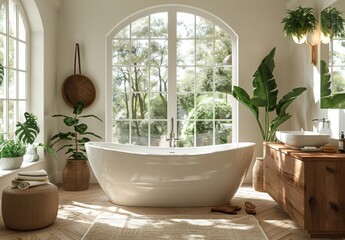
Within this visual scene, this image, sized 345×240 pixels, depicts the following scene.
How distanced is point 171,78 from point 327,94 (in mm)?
2163

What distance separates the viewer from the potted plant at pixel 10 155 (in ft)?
13.3

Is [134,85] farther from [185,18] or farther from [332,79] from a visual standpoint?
[332,79]

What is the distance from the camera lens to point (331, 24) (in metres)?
3.86

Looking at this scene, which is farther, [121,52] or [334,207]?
[121,52]

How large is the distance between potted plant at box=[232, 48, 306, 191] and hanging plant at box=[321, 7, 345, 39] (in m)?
0.79

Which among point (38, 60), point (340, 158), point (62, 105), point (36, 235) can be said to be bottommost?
point (36, 235)

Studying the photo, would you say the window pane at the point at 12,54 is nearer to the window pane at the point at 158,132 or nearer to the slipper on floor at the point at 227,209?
the window pane at the point at 158,132

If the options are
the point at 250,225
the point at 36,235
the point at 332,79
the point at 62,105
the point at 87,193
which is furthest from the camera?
the point at 62,105

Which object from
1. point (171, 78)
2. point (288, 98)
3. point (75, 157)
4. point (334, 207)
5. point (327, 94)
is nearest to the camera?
point (334, 207)

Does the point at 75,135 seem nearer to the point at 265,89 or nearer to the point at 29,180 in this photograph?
→ the point at 29,180

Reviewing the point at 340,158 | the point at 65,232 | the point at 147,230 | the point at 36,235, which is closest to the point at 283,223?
the point at 340,158

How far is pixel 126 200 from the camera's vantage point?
Answer: 405 cm

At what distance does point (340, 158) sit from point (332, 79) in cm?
117

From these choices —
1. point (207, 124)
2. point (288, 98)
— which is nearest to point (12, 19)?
point (207, 124)
